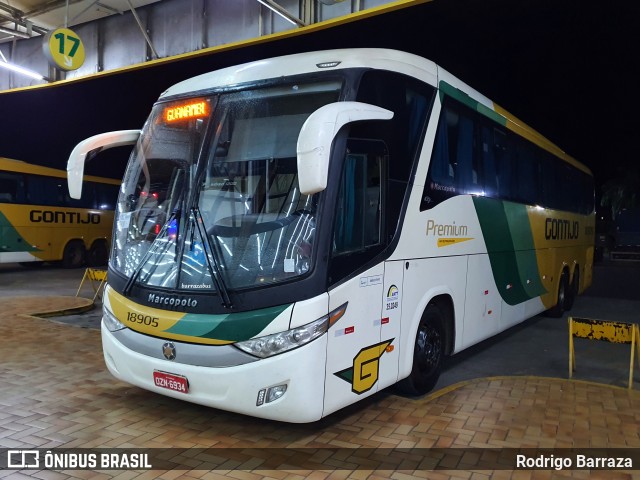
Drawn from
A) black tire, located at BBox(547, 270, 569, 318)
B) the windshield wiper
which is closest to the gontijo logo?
the windshield wiper

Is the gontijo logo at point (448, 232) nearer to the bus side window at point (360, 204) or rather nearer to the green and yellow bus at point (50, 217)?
the bus side window at point (360, 204)

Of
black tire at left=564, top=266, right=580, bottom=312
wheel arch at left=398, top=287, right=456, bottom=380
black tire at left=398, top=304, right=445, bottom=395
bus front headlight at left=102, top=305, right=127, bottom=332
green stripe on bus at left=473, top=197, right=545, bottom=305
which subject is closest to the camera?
bus front headlight at left=102, top=305, right=127, bottom=332

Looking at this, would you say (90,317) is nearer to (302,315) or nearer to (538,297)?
(302,315)

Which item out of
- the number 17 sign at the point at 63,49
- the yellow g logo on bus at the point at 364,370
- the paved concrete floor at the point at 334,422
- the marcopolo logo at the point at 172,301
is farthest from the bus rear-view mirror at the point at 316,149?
the number 17 sign at the point at 63,49

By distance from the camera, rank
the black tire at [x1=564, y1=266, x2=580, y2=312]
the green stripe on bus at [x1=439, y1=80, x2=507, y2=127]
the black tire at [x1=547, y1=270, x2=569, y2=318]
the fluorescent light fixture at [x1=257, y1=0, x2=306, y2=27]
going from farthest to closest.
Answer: the black tire at [x1=564, y1=266, x2=580, y2=312]
the black tire at [x1=547, y1=270, x2=569, y2=318]
the fluorescent light fixture at [x1=257, y1=0, x2=306, y2=27]
the green stripe on bus at [x1=439, y1=80, x2=507, y2=127]

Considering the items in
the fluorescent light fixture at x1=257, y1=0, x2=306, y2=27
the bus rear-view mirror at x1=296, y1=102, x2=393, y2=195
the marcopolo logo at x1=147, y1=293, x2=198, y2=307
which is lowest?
the marcopolo logo at x1=147, y1=293, x2=198, y2=307

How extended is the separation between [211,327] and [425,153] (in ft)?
8.89

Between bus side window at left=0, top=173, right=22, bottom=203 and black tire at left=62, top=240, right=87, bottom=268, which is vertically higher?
bus side window at left=0, top=173, right=22, bottom=203

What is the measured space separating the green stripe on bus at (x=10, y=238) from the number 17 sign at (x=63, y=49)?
23.6 feet

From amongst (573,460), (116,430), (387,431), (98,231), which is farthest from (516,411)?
(98,231)

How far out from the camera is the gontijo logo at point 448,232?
5.50 m

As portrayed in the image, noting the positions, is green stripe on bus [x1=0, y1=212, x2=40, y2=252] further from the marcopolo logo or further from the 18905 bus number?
the marcopolo logo

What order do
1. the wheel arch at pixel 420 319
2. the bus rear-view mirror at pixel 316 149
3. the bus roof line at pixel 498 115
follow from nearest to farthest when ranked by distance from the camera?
the bus rear-view mirror at pixel 316 149, the wheel arch at pixel 420 319, the bus roof line at pixel 498 115

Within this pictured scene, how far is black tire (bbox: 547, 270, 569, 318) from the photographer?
10.6 meters
